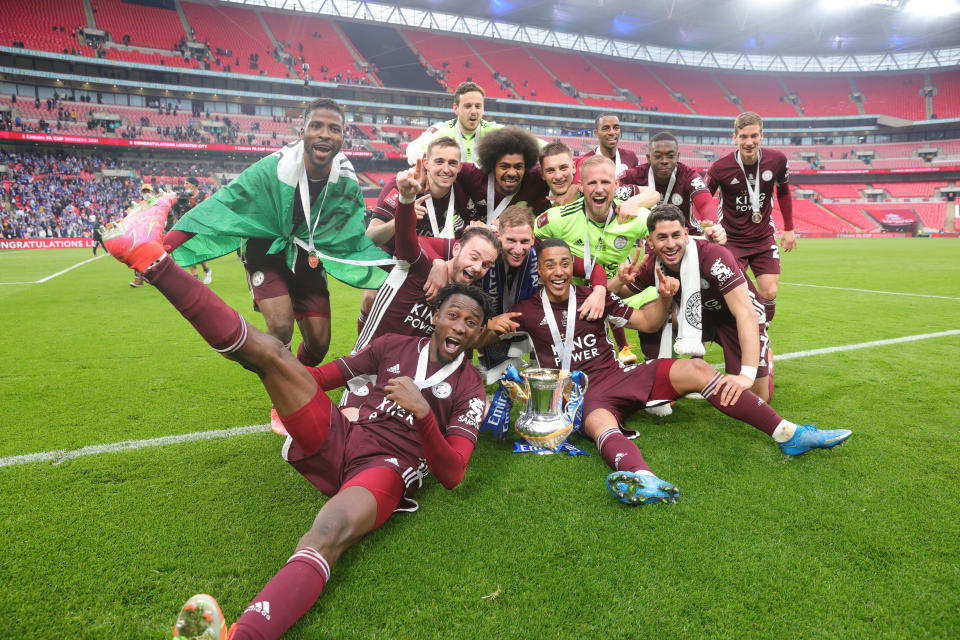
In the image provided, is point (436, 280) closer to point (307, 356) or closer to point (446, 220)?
point (446, 220)

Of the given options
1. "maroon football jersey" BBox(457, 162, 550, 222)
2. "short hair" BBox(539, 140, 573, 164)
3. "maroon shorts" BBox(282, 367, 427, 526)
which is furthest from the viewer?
"maroon football jersey" BBox(457, 162, 550, 222)

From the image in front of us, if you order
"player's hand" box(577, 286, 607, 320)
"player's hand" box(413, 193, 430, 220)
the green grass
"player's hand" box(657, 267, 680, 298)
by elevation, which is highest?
"player's hand" box(413, 193, 430, 220)

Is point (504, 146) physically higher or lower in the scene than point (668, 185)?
higher

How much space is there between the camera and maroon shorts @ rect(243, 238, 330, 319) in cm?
394

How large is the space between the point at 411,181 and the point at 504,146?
126 cm

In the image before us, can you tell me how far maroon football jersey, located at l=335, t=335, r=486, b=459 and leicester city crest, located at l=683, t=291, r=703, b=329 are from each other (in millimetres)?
1684

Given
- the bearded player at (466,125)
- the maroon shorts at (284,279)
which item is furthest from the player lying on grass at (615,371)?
the bearded player at (466,125)

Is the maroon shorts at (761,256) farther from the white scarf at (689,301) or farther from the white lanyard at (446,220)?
the white lanyard at (446,220)

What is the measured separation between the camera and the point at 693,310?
11.9 ft

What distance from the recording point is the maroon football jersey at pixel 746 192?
568cm

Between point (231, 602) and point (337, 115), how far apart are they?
9.90 ft

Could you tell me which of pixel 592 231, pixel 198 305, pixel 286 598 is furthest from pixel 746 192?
pixel 286 598

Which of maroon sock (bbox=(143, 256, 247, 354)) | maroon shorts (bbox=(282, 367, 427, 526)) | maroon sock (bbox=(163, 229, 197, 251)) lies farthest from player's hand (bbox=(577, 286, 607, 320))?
maroon sock (bbox=(163, 229, 197, 251))

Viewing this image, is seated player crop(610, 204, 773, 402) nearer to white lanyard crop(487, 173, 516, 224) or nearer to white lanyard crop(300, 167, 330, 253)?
white lanyard crop(487, 173, 516, 224)
